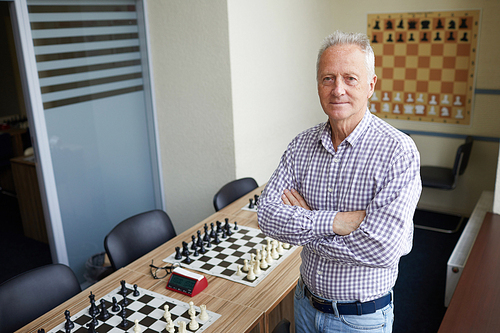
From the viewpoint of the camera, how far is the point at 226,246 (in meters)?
2.58

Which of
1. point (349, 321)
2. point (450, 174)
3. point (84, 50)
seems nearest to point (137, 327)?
point (349, 321)

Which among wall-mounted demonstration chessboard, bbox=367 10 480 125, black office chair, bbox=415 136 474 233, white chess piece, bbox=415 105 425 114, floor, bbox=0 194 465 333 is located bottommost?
floor, bbox=0 194 465 333

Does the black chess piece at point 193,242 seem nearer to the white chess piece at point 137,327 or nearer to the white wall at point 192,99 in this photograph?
the white chess piece at point 137,327

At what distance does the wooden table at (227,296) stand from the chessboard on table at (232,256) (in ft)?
0.12

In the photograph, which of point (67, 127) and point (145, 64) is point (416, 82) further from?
point (67, 127)

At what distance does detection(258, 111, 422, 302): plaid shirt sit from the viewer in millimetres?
1425

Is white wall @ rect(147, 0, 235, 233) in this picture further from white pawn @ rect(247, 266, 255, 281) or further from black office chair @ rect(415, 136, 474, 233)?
black office chair @ rect(415, 136, 474, 233)

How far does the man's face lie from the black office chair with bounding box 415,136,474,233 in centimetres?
320

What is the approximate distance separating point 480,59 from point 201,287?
3.81 meters

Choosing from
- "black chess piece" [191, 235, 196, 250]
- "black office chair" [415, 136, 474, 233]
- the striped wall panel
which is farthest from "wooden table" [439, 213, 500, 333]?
the striped wall panel

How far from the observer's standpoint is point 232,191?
3379 millimetres

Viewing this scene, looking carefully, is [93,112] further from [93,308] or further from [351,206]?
[351,206]

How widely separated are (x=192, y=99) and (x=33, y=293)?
2.18 metres

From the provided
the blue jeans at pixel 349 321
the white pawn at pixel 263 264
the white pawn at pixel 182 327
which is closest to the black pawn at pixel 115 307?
the white pawn at pixel 182 327
